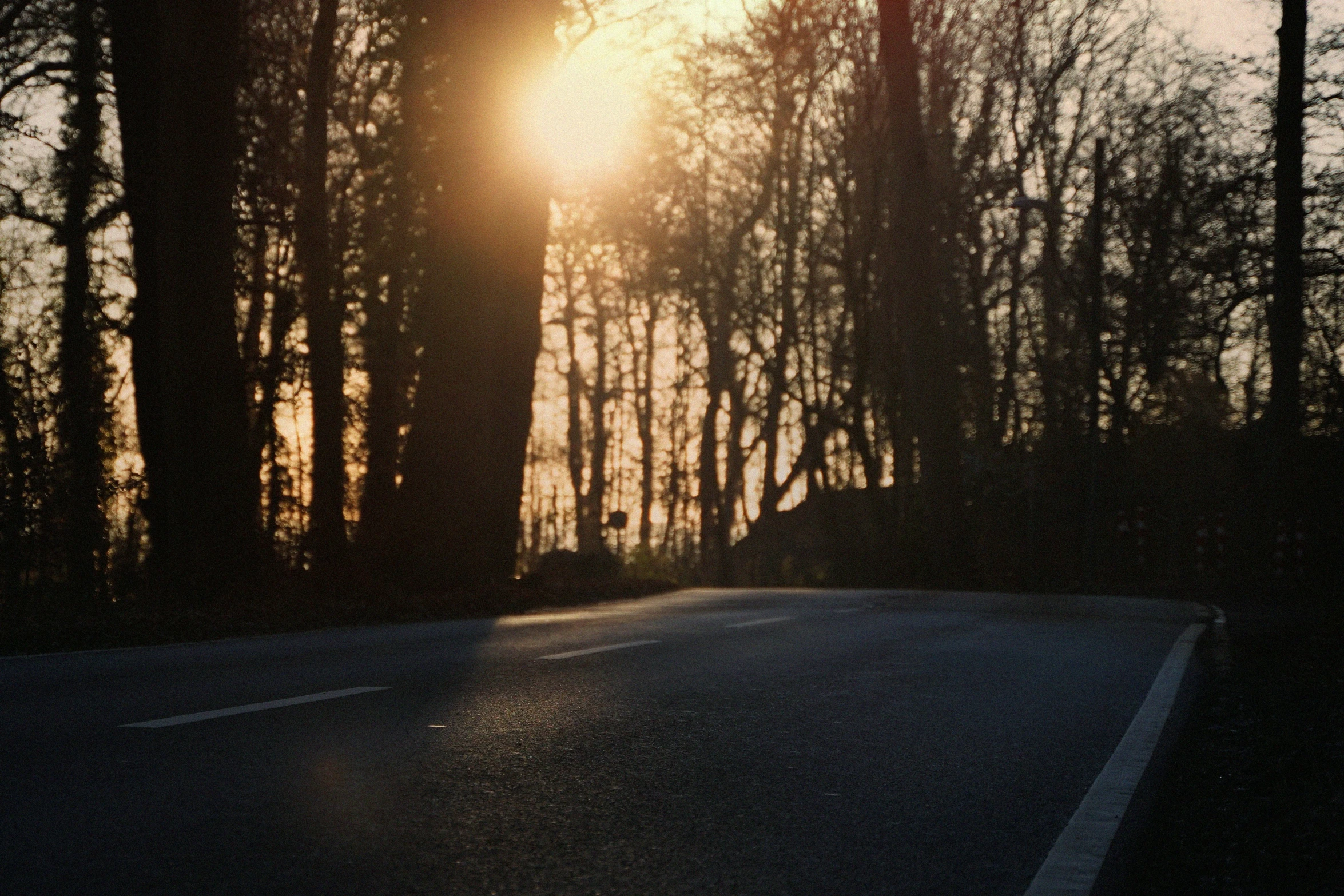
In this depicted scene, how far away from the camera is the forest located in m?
17.7

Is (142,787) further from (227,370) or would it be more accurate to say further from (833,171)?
(833,171)

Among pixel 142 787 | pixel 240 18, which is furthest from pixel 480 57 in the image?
pixel 142 787

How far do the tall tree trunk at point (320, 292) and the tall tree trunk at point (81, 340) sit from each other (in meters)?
2.81

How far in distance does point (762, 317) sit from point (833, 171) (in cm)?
576

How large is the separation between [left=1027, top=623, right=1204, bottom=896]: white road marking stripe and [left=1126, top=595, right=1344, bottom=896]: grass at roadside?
116 millimetres

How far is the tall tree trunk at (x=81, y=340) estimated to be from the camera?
1728cm

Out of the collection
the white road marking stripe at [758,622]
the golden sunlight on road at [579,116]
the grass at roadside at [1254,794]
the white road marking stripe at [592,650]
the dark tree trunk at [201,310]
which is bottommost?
the grass at roadside at [1254,794]

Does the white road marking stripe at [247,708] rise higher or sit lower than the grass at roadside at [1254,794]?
higher

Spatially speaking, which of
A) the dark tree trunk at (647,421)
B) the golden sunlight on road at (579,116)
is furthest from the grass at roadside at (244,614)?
the dark tree trunk at (647,421)

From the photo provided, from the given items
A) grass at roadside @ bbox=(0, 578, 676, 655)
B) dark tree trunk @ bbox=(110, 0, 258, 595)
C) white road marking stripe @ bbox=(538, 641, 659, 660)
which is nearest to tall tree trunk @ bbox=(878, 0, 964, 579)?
grass at roadside @ bbox=(0, 578, 676, 655)

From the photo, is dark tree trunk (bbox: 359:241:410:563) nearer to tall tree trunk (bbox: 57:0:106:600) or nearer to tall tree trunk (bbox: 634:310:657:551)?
tall tree trunk (bbox: 57:0:106:600)

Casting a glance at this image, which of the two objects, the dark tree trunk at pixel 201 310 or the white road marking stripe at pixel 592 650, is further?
the dark tree trunk at pixel 201 310

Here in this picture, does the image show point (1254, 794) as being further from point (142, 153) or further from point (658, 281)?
point (658, 281)

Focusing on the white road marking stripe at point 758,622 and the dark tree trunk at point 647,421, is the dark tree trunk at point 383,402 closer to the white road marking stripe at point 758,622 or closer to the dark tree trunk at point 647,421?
the white road marking stripe at point 758,622
